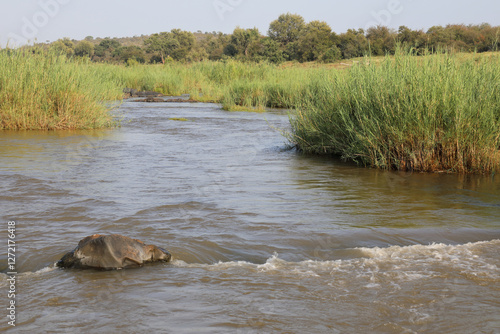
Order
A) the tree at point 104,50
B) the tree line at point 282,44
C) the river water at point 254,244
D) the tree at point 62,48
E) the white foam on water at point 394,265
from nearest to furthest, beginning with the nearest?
1. the river water at point 254,244
2. the white foam on water at point 394,265
3. the tree at point 62,48
4. the tree line at point 282,44
5. the tree at point 104,50

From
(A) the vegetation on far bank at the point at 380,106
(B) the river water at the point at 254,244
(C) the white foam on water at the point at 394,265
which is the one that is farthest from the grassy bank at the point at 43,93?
(C) the white foam on water at the point at 394,265

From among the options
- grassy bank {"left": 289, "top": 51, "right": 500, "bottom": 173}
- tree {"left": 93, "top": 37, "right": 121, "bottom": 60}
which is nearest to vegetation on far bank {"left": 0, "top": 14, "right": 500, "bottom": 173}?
grassy bank {"left": 289, "top": 51, "right": 500, "bottom": 173}

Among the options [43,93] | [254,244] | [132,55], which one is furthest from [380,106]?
[132,55]

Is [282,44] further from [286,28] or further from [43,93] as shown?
[43,93]

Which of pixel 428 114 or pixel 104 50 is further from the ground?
pixel 104 50

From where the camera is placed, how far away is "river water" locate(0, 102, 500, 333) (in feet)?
9.02

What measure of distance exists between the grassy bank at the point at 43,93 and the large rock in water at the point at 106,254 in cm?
781

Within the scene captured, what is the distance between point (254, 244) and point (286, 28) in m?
46.5

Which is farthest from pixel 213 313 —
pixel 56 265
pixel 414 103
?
pixel 414 103

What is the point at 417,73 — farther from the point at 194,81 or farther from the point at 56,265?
the point at 194,81

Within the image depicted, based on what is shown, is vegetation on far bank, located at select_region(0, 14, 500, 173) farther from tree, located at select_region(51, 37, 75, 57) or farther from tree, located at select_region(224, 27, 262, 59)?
tree, located at select_region(224, 27, 262, 59)

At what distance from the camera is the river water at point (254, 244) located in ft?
9.02

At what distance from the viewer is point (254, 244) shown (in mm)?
4035

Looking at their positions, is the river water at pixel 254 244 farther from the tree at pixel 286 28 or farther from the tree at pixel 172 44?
the tree at pixel 172 44
